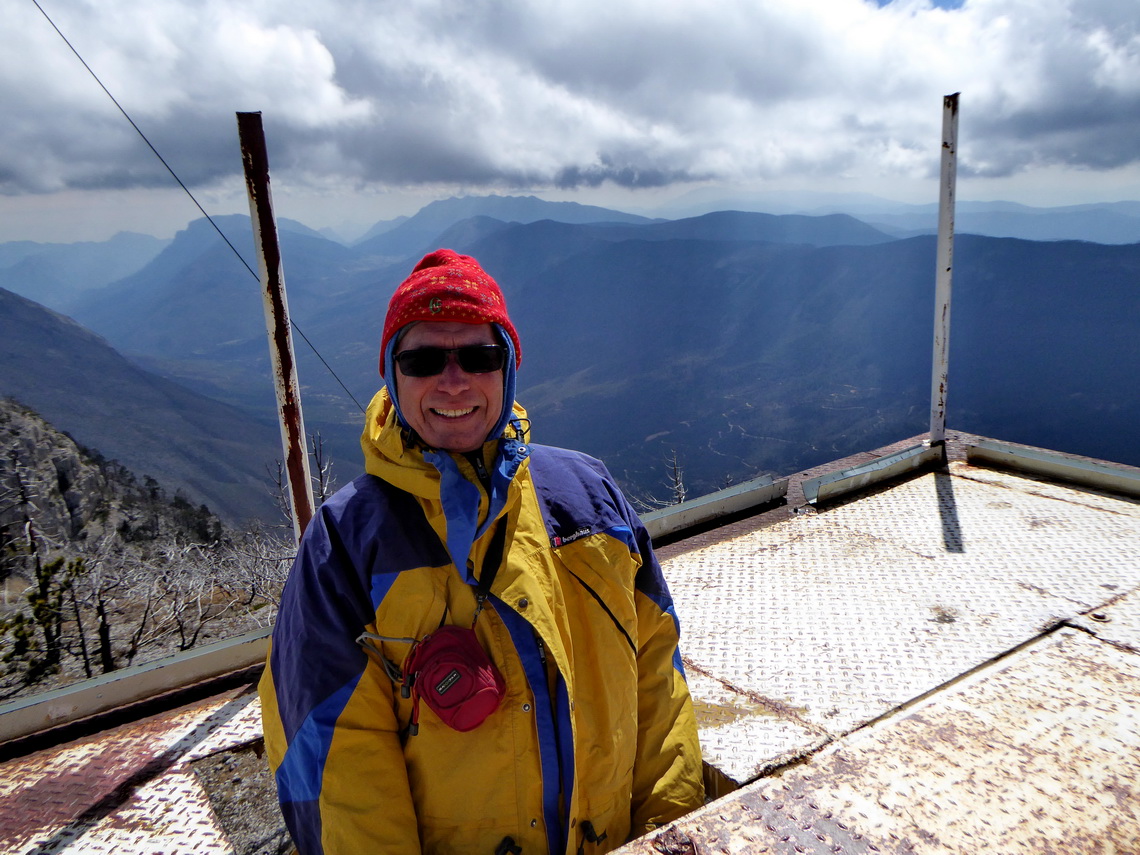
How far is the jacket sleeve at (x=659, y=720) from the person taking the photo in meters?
1.63

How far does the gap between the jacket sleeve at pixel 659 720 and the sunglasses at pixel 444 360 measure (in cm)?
52

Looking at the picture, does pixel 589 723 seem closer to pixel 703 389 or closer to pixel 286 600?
pixel 286 600

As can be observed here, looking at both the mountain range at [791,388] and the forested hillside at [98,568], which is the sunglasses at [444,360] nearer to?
the forested hillside at [98,568]

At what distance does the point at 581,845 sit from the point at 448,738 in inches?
14.3

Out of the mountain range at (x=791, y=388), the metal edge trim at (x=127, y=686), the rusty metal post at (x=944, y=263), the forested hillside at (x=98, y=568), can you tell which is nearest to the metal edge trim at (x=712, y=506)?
the rusty metal post at (x=944, y=263)

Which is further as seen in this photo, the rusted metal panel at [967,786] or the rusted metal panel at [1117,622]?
the rusted metal panel at [1117,622]

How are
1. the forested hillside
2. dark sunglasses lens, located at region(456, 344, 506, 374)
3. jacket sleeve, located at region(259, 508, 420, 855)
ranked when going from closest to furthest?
1. jacket sleeve, located at region(259, 508, 420, 855)
2. dark sunglasses lens, located at region(456, 344, 506, 374)
3. the forested hillside

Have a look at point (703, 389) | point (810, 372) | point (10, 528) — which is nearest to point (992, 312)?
point (810, 372)

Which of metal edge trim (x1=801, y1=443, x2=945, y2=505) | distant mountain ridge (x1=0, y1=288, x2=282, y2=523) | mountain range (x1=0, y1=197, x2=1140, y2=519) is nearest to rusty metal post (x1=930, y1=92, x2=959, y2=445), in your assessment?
metal edge trim (x1=801, y1=443, x2=945, y2=505)

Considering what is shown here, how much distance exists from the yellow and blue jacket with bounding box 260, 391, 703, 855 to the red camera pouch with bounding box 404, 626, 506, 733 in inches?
1.7

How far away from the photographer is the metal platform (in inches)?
60.7

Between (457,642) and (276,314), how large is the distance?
5.13 ft

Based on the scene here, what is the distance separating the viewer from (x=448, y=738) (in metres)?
1.40

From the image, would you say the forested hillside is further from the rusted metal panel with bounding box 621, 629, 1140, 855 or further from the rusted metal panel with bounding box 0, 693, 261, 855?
the rusted metal panel with bounding box 621, 629, 1140, 855
